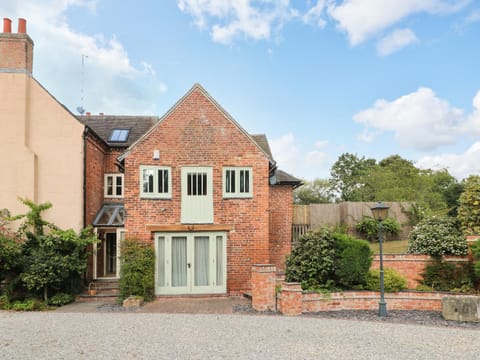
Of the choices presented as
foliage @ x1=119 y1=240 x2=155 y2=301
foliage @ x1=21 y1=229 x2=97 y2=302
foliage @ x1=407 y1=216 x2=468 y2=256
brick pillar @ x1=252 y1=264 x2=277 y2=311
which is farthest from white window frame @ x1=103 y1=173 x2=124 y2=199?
foliage @ x1=407 y1=216 x2=468 y2=256

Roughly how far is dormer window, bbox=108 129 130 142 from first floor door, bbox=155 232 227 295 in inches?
257

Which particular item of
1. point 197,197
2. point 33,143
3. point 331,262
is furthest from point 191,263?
point 33,143

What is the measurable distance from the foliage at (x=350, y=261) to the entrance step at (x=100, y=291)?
775cm

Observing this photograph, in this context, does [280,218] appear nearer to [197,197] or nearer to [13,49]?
[197,197]

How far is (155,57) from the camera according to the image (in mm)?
A: 12656

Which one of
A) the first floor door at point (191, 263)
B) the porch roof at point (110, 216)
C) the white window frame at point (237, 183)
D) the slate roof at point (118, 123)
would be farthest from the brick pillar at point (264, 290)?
the slate roof at point (118, 123)

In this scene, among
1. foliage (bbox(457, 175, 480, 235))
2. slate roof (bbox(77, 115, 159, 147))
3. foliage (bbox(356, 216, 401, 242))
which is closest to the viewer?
foliage (bbox(457, 175, 480, 235))

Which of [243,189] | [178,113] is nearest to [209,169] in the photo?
[243,189]

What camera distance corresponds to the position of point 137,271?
12281mm

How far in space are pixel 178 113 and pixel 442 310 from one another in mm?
10825

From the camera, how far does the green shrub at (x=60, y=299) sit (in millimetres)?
12422

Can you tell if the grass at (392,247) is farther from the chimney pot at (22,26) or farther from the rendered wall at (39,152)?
the chimney pot at (22,26)

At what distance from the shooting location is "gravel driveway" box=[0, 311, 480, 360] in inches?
275

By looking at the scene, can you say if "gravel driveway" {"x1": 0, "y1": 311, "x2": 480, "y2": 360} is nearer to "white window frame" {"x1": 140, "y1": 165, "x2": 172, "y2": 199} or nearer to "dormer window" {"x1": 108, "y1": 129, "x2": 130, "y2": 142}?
"white window frame" {"x1": 140, "y1": 165, "x2": 172, "y2": 199}
